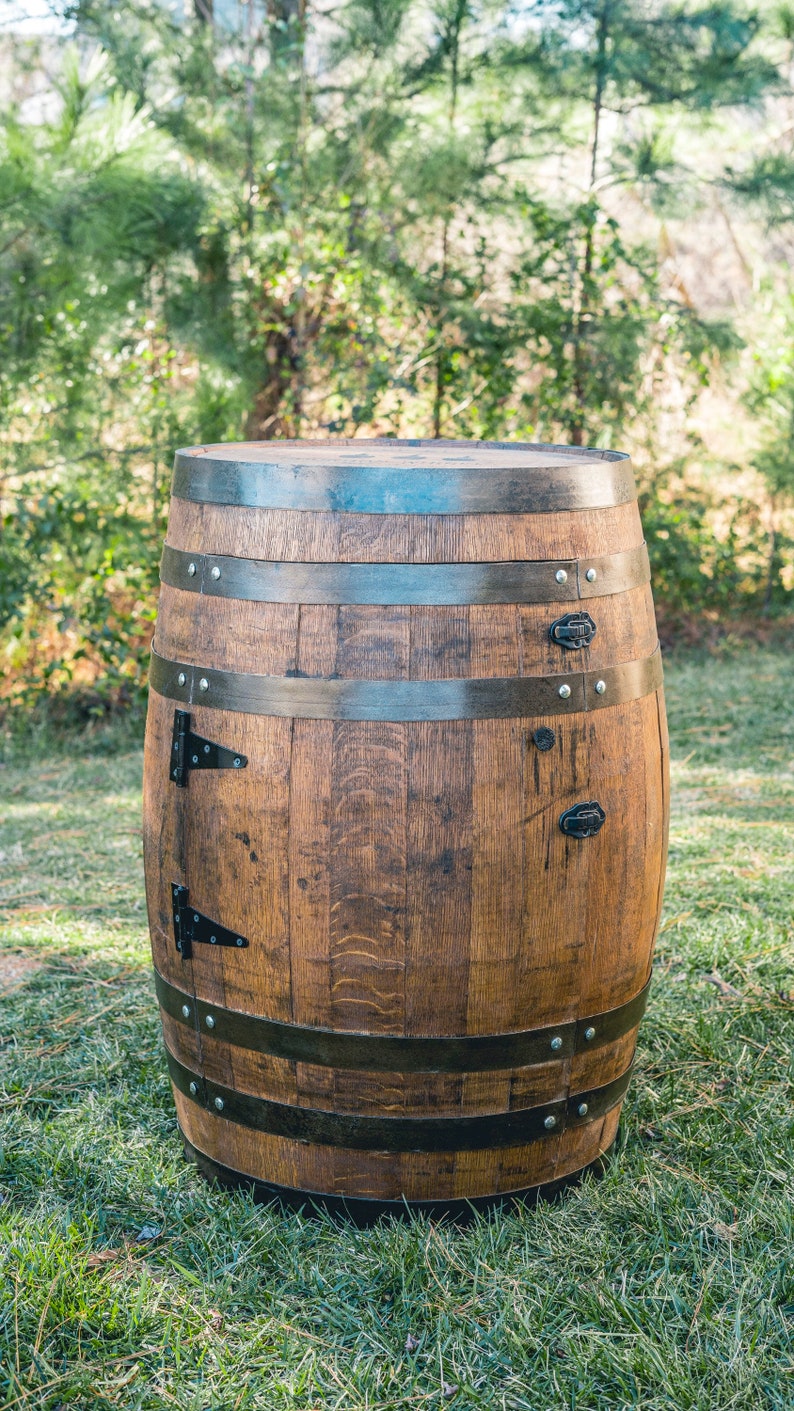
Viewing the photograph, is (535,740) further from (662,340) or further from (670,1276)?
(662,340)

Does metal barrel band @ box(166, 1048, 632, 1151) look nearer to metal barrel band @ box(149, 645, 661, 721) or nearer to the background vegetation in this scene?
metal barrel band @ box(149, 645, 661, 721)

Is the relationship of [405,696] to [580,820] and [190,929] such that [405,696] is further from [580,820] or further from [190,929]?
[190,929]

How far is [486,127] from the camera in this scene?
6379 millimetres

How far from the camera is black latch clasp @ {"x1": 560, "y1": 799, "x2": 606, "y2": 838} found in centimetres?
204

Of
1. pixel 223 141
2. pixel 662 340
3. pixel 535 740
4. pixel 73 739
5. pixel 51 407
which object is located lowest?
pixel 73 739

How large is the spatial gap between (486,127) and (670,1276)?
593cm

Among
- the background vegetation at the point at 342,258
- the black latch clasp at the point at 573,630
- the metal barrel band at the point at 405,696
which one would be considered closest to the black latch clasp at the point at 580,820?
the metal barrel band at the point at 405,696

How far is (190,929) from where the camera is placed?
2164 millimetres

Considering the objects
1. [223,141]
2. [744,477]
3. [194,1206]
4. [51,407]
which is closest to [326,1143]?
[194,1206]

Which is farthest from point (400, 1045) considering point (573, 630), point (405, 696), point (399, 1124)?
point (573, 630)

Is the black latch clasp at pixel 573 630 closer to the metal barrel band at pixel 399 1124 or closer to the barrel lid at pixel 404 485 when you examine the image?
the barrel lid at pixel 404 485

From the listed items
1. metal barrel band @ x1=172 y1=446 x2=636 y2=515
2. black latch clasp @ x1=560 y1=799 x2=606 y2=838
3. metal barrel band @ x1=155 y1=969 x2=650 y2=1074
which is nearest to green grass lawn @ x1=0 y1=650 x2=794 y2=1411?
metal barrel band @ x1=155 y1=969 x2=650 y2=1074

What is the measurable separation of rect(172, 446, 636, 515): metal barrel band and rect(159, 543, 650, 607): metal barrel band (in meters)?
0.09

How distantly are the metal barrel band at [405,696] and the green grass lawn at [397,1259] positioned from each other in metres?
0.91
